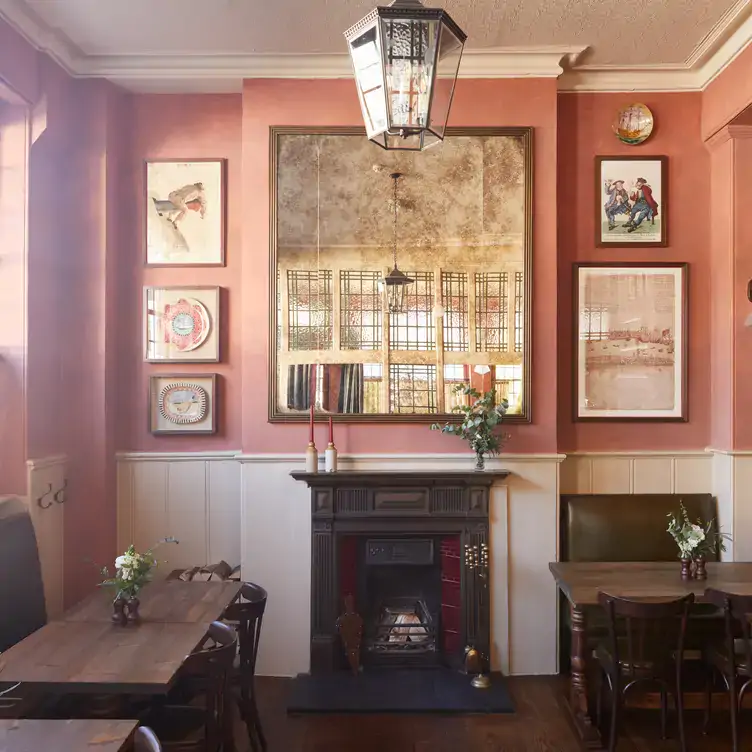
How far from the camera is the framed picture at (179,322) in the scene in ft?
12.8

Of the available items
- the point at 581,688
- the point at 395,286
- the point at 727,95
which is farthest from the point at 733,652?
the point at 727,95

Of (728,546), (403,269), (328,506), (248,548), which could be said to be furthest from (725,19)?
(248,548)

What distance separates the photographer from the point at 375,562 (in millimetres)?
3705

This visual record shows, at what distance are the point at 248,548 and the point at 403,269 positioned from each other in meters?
1.95

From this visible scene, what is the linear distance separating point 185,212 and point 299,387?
138cm

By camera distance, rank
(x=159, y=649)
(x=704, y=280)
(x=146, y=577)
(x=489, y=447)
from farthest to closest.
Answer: (x=704, y=280) → (x=489, y=447) → (x=146, y=577) → (x=159, y=649)

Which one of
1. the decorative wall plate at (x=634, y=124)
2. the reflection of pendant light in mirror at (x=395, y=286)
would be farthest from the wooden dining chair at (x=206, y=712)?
the decorative wall plate at (x=634, y=124)

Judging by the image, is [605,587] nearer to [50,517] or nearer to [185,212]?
[50,517]

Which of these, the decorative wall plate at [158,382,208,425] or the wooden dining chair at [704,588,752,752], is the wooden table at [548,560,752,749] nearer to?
the wooden dining chair at [704,588,752,752]

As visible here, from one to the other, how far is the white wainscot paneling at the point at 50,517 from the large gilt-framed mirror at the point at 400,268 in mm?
1340

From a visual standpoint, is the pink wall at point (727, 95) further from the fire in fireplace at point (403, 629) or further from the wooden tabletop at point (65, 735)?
the wooden tabletop at point (65, 735)

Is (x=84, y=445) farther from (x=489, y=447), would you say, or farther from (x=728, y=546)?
(x=728, y=546)

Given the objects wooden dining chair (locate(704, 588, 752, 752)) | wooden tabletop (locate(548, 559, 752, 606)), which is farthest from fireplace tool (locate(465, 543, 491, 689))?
wooden dining chair (locate(704, 588, 752, 752))

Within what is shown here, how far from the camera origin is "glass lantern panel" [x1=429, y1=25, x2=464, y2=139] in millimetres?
1853
